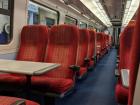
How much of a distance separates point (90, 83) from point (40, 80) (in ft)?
7.47

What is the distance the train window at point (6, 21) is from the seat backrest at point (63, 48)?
0.72m

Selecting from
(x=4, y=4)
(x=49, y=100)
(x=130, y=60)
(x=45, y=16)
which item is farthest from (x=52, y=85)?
(x=45, y=16)

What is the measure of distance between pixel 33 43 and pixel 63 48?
Answer: 21.5 inches

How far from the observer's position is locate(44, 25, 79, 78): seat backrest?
317 cm

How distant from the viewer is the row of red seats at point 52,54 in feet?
8.99

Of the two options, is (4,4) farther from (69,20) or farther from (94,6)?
(94,6)

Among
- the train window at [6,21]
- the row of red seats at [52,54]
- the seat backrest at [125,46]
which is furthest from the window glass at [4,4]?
the seat backrest at [125,46]

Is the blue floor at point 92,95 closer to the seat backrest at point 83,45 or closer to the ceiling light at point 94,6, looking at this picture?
the seat backrest at point 83,45

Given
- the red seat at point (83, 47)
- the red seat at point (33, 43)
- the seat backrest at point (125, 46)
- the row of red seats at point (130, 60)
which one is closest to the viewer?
the row of red seats at point (130, 60)

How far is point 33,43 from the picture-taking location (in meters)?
3.53

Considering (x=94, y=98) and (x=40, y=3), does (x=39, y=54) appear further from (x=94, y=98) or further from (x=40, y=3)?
(x=40, y=3)

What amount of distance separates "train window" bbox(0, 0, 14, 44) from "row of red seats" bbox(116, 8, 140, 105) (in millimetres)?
1816

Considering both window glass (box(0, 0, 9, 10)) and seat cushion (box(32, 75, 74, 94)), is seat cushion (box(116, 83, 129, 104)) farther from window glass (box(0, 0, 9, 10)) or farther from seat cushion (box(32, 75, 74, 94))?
window glass (box(0, 0, 9, 10))

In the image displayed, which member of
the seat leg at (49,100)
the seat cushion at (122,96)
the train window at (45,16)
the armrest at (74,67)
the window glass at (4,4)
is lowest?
the seat leg at (49,100)
